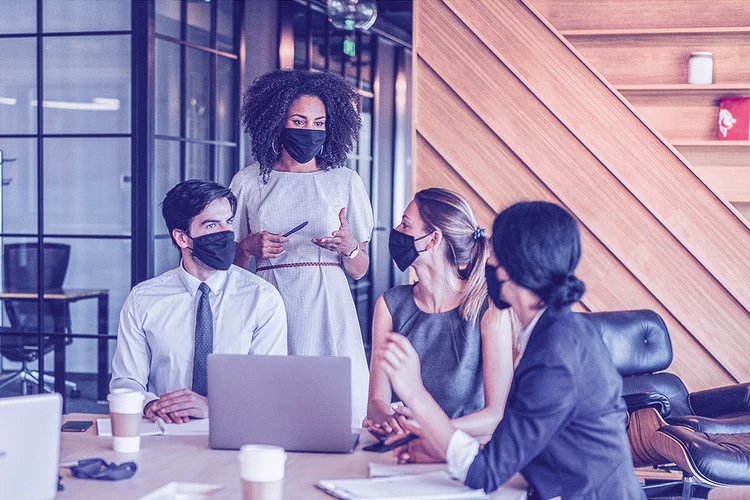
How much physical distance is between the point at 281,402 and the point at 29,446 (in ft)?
2.02

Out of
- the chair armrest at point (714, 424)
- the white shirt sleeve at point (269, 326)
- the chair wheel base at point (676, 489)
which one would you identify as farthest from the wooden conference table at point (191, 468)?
the chair armrest at point (714, 424)

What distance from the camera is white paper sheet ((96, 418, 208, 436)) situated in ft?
7.29

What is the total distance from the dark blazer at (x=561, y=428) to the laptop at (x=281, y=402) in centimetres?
37

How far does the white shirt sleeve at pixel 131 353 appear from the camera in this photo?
2684 mm

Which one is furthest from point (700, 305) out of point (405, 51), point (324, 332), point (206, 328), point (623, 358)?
point (405, 51)

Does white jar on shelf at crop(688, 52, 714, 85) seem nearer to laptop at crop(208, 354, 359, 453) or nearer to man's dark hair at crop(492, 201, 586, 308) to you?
man's dark hair at crop(492, 201, 586, 308)

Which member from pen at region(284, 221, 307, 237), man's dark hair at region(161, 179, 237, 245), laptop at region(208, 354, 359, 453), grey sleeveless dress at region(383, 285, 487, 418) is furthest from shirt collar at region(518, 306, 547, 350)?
pen at region(284, 221, 307, 237)

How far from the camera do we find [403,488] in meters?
1.78

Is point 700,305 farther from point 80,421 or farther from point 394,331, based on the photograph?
point 80,421

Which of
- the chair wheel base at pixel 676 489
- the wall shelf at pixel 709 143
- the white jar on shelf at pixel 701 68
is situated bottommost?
the chair wheel base at pixel 676 489

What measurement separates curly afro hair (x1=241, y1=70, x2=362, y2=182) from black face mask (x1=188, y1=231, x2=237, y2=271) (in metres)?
0.60

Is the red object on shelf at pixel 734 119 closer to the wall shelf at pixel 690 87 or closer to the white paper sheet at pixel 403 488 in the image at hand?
the wall shelf at pixel 690 87

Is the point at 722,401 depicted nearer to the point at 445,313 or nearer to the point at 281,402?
the point at 445,313

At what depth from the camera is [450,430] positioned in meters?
1.89
